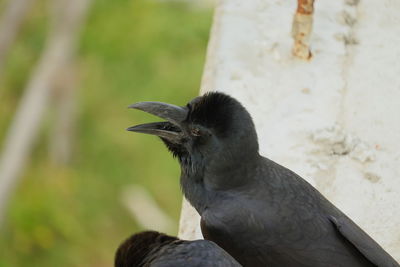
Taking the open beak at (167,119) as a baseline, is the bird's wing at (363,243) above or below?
below

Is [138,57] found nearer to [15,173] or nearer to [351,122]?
[15,173]

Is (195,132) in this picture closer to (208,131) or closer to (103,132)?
(208,131)

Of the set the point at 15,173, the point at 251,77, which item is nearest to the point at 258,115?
the point at 251,77

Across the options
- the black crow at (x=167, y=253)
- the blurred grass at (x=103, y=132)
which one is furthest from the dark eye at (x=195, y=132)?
the blurred grass at (x=103, y=132)

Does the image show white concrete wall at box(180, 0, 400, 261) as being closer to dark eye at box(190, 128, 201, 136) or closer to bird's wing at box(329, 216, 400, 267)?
bird's wing at box(329, 216, 400, 267)

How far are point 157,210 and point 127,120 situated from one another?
1.30 metres

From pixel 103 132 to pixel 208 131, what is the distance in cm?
687

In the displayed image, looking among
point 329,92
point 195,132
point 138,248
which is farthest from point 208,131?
point 329,92

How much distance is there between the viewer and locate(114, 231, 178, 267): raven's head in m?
3.10

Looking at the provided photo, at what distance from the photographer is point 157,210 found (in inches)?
376

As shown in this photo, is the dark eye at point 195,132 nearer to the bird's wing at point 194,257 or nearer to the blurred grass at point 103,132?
the bird's wing at point 194,257

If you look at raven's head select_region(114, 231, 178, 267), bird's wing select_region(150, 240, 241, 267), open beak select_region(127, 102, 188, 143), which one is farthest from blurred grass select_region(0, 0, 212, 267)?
bird's wing select_region(150, 240, 241, 267)

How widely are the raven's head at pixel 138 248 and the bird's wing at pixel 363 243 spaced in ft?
2.30

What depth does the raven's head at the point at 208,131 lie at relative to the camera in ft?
11.0
